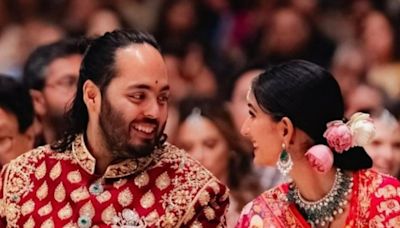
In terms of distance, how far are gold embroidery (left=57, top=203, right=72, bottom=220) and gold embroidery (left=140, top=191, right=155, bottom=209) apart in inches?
9.5

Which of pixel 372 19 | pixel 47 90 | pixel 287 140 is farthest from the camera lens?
pixel 372 19

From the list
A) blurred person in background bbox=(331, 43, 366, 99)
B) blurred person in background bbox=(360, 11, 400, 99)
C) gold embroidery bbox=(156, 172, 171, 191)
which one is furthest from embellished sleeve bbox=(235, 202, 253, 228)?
blurred person in background bbox=(360, 11, 400, 99)

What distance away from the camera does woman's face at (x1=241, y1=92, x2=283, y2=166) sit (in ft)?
15.4

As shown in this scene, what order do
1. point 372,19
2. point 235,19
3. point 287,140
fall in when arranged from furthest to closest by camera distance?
point 235,19 < point 372,19 < point 287,140

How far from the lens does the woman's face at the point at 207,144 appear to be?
5.99 metres

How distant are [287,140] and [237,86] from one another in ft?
6.81

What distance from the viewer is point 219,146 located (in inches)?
238

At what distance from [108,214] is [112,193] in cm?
7

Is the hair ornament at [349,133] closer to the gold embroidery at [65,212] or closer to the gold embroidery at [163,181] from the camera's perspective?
the gold embroidery at [163,181]

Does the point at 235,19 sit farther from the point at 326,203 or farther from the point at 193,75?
the point at 326,203

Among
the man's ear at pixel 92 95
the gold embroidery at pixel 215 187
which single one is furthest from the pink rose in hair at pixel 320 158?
the man's ear at pixel 92 95

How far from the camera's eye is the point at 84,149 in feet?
15.9

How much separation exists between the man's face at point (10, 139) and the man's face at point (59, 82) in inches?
15.1

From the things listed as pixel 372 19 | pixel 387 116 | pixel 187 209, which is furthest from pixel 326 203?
pixel 372 19
